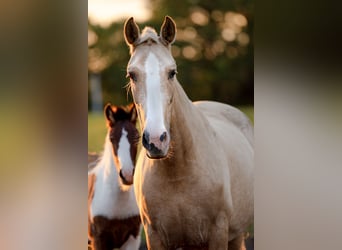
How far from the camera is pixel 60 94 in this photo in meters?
2.46

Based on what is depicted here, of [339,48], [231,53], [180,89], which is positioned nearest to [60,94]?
[180,89]

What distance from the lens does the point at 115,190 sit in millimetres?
2346

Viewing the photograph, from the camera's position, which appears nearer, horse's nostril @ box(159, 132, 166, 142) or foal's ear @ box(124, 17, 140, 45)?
horse's nostril @ box(159, 132, 166, 142)

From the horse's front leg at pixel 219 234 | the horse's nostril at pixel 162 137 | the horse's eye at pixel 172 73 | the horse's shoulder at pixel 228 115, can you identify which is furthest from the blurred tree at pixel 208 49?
the horse's front leg at pixel 219 234

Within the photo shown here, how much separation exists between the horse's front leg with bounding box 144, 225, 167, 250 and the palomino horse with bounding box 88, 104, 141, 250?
0.10 m

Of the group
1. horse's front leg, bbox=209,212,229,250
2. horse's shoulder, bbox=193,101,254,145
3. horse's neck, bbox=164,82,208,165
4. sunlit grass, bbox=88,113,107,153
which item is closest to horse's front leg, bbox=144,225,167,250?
horse's front leg, bbox=209,212,229,250

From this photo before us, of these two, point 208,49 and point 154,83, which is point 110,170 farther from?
point 208,49

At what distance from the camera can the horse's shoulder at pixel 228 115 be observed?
7.39 feet

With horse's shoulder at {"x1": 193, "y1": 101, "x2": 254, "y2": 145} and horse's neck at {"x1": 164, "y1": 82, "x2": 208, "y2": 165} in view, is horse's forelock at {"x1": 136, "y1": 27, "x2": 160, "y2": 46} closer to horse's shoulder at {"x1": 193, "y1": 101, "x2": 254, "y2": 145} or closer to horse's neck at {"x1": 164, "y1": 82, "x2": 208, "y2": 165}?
horse's neck at {"x1": 164, "y1": 82, "x2": 208, "y2": 165}

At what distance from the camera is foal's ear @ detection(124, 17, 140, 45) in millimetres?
2150

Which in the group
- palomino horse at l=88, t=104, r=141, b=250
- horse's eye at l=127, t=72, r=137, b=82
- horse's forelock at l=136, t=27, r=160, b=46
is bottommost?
palomino horse at l=88, t=104, r=141, b=250

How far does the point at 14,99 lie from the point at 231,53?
40.0 inches

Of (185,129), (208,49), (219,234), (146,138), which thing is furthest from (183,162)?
(208,49)

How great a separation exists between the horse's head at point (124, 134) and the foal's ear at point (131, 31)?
0.97 feet
